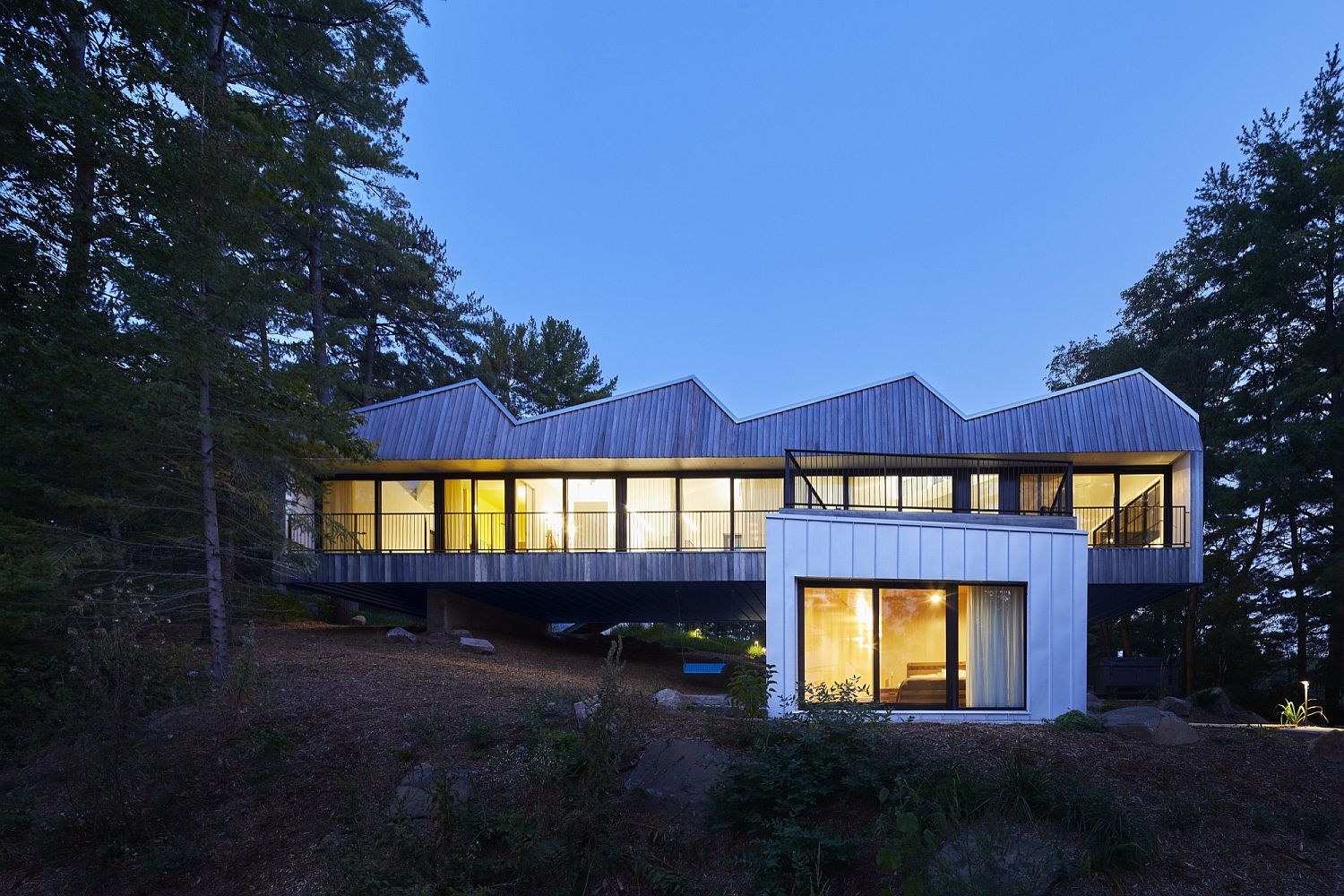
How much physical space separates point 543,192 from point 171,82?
7754 inches

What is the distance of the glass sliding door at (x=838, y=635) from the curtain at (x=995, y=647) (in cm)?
125

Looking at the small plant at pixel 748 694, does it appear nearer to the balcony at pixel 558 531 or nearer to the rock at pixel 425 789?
the rock at pixel 425 789

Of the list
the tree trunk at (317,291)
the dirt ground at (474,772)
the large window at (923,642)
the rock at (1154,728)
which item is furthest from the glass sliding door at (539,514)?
the rock at (1154,728)

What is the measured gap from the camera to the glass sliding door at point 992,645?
9.54 m

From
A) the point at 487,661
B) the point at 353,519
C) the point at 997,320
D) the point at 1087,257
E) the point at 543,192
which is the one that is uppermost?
the point at 543,192

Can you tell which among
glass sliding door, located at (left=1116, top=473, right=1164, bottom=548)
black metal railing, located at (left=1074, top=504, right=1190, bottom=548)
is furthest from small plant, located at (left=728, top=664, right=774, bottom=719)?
glass sliding door, located at (left=1116, top=473, right=1164, bottom=548)

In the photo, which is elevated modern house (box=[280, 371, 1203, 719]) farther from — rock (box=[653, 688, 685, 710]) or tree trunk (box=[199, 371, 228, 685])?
tree trunk (box=[199, 371, 228, 685])

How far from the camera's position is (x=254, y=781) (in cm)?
605

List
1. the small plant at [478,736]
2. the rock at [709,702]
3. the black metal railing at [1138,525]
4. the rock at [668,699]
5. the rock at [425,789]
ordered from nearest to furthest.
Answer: the rock at [425,789] < the small plant at [478,736] < the rock at [709,702] < the rock at [668,699] < the black metal railing at [1138,525]

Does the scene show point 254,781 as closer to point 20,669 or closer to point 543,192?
point 20,669

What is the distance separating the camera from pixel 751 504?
1716 cm

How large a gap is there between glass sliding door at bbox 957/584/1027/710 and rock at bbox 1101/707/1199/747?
6.82 ft

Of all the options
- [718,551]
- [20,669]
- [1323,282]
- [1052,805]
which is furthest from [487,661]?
[1323,282]

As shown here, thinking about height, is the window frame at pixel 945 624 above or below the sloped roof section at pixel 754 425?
below
